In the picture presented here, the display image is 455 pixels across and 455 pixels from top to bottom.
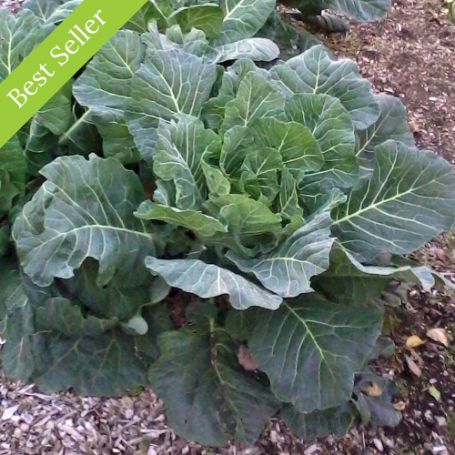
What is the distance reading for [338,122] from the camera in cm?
200

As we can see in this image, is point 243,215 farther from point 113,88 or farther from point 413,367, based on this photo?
point 413,367

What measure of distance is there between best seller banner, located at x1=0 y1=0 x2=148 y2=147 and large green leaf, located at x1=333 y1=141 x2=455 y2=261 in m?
0.86

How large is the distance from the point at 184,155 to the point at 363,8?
1.48m

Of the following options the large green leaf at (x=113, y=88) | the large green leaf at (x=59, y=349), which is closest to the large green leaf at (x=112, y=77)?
the large green leaf at (x=113, y=88)

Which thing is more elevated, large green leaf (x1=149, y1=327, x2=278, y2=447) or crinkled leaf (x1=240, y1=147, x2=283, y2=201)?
crinkled leaf (x1=240, y1=147, x2=283, y2=201)

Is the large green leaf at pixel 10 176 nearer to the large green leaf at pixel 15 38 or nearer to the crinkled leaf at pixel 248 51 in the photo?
the large green leaf at pixel 15 38

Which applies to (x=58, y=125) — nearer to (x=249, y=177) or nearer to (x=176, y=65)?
(x=176, y=65)

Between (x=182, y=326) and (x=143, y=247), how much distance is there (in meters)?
0.31

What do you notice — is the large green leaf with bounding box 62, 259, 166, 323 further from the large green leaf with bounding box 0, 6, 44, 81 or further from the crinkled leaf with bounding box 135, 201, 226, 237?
the large green leaf with bounding box 0, 6, 44, 81

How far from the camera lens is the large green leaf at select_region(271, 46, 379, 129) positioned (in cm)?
214

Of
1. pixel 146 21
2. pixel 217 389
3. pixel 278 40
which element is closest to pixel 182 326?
pixel 217 389

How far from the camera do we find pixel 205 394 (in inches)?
77.7

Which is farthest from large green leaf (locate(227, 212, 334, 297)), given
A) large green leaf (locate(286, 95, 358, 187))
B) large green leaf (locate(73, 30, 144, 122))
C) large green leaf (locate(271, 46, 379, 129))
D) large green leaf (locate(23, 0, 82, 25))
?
large green leaf (locate(23, 0, 82, 25))

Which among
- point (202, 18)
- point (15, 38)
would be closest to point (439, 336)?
point (202, 18)
